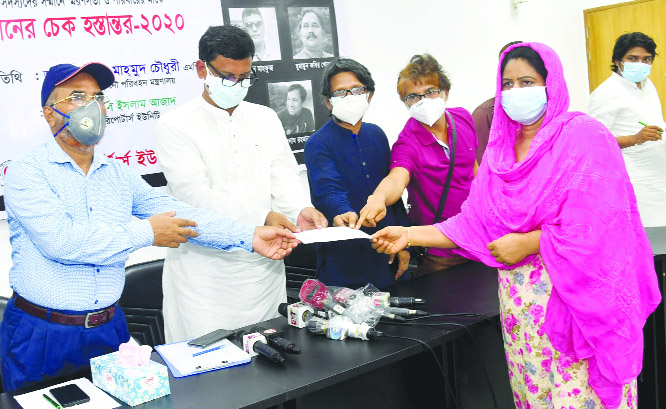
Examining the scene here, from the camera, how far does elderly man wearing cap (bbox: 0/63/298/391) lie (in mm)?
1954

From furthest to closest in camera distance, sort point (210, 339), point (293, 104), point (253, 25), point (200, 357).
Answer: point (293, 104), point (253, 25), point (210, 339), point (200, 357)

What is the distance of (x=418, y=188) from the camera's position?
2902mm

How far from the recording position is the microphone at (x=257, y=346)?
1.84 metres

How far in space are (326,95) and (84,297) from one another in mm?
1357

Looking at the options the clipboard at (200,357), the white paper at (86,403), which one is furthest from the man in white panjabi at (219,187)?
the white paper at (86,403)

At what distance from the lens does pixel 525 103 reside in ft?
6.44

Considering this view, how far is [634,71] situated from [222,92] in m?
2.92

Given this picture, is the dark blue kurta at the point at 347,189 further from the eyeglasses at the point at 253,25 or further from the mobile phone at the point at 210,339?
the eyeglasses at the point at 253,25

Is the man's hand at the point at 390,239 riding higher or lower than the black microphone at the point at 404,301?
higher

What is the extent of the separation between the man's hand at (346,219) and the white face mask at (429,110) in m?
0.63

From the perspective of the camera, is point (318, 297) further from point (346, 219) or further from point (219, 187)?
point (219, 187)

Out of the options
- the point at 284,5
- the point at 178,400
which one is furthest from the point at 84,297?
the point at 284,5

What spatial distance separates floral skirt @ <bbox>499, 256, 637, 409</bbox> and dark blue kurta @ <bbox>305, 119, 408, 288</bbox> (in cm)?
83

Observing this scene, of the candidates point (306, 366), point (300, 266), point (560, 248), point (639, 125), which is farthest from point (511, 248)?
point (639, 125)
